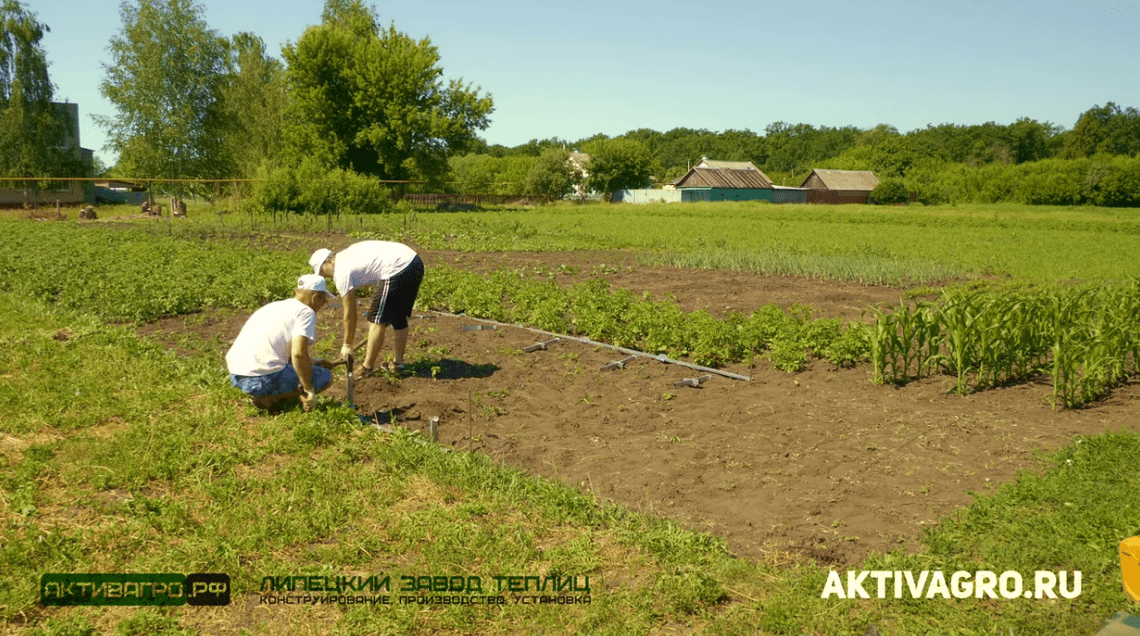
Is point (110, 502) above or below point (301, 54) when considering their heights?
below

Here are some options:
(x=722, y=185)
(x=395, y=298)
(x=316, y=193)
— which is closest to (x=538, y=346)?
(x=395, y=298)

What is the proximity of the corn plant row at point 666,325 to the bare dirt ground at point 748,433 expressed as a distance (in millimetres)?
250

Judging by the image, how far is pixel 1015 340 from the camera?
6.92 meters

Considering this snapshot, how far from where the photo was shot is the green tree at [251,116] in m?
53.3

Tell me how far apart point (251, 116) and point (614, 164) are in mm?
31851

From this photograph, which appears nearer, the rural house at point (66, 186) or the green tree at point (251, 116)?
the rural house at point (66, 186)

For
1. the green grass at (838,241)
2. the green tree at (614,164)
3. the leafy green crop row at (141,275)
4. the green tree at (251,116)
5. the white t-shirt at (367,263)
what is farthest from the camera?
the green tree at (614,164)

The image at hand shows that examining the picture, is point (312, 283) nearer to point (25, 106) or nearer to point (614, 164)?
point (25, 106)

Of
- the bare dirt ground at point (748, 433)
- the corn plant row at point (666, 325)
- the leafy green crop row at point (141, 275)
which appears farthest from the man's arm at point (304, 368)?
the leafy green crop row at point (141, 275)

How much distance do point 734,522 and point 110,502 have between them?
3.62m

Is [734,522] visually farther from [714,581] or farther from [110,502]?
[110,502]

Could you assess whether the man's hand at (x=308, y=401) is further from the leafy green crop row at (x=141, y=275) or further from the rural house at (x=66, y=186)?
the rural house at (x=66, y=186)

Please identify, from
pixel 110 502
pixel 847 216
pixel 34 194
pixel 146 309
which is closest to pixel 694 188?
pixel 847 216

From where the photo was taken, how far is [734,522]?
4.77 meters
